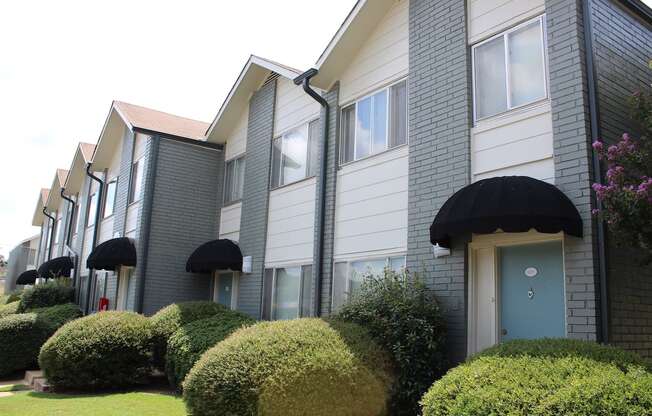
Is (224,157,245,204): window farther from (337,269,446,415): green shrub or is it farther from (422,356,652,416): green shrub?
(422,356,652,416): green shrub

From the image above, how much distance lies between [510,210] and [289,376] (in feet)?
11.7

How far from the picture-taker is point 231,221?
54.9ft

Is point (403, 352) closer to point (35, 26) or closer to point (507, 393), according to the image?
point (507, 393)

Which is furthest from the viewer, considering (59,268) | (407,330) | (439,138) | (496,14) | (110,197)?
(59,268)

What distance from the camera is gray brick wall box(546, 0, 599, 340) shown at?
285 inches

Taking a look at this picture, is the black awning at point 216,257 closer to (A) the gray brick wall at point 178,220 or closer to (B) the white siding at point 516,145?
(A) the gray brick wall at point 178,220

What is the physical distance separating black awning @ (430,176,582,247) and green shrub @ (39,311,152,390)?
720 cm

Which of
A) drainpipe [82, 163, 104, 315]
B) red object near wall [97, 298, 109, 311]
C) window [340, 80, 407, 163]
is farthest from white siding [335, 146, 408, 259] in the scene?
drainpipe [82, 163, 104, 315]

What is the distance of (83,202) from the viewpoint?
25594 millimetres

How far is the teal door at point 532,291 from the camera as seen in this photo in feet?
25.5

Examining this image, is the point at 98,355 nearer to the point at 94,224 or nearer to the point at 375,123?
the point at 375,123

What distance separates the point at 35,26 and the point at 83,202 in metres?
17.6

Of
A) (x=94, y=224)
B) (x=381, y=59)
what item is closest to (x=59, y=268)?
(x=94, y=224)

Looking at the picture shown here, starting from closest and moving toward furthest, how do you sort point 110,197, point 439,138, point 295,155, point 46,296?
1. point 439,138
2. point 295,155
3. point 46,296
4. point 110,197
